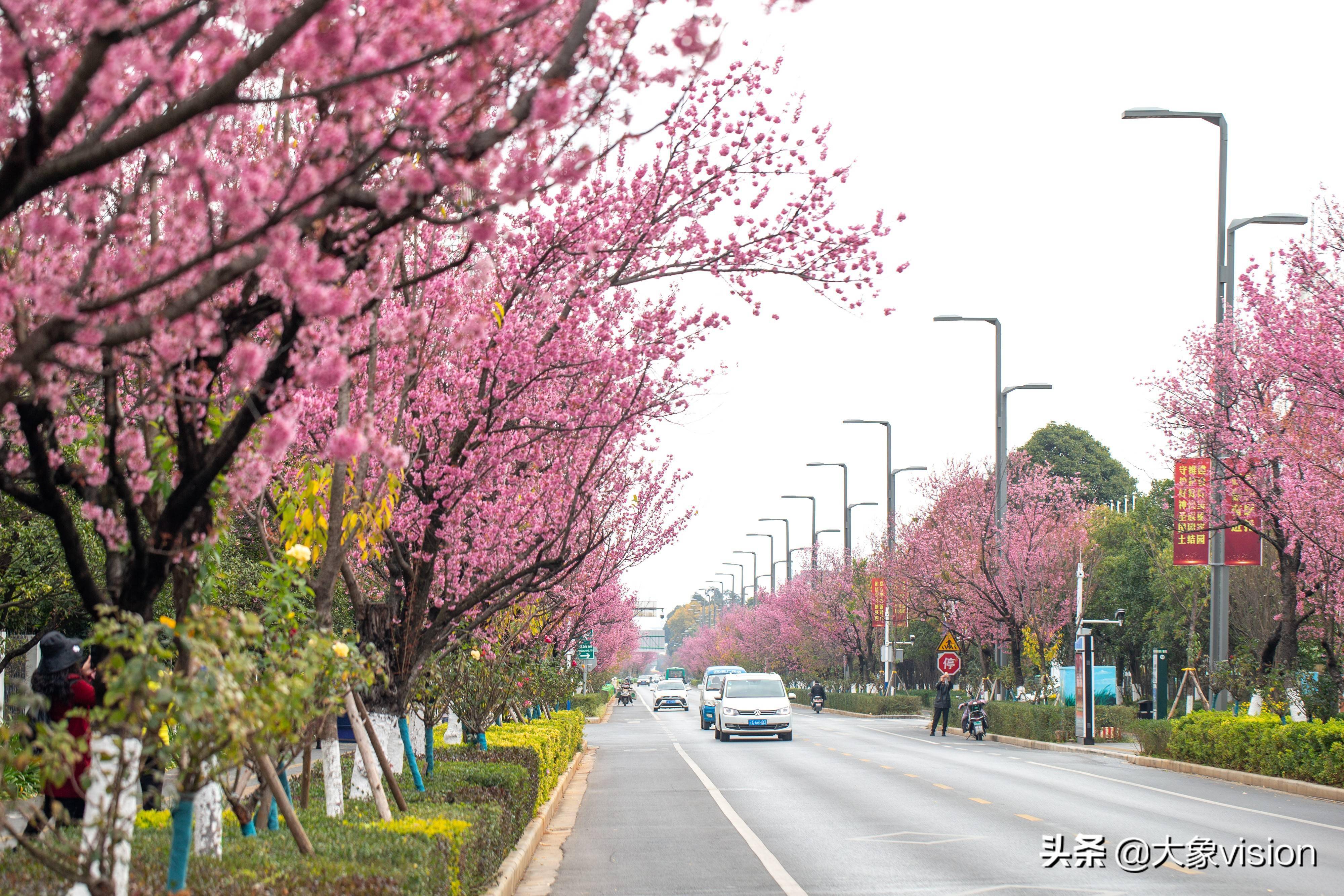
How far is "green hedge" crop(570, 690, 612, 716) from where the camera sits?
184 ft

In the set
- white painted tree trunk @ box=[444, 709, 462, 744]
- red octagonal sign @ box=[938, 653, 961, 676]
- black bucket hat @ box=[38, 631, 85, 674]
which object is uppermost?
black bucket hat @ box=[38, 631, 85, 674]

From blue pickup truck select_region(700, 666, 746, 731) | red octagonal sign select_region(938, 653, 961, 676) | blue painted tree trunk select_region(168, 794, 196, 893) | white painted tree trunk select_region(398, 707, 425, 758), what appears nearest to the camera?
blue painted tree trunk select_region(168, 794, 196, 893)

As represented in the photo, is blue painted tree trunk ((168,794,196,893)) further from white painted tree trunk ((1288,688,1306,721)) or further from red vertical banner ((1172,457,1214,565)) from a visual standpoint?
white painted tree trunk ((1288,688,1306,721))

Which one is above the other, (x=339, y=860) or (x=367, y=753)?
(x=367, y=753)

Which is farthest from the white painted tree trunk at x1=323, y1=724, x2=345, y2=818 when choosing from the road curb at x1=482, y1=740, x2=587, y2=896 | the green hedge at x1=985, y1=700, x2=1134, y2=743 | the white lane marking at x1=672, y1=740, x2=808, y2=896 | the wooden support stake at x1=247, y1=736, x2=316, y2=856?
the green hedge at x1=985, y1=700, x2=1134, y2=743

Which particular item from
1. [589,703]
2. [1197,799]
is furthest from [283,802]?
[589,703]

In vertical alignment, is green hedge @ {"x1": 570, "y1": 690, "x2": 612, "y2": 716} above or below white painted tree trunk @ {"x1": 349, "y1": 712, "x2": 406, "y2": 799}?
below

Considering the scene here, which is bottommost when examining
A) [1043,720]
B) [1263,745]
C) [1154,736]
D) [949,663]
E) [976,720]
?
[976,720]

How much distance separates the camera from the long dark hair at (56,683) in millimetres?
10711

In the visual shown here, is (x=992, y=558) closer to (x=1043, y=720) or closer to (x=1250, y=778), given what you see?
(x=1043, y=720)

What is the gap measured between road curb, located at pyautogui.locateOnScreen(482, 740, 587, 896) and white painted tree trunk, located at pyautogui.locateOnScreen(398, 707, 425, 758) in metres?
1.40

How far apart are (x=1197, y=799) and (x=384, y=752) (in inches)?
512

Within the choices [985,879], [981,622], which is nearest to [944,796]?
[985,879]

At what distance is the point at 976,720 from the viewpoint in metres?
38.5
